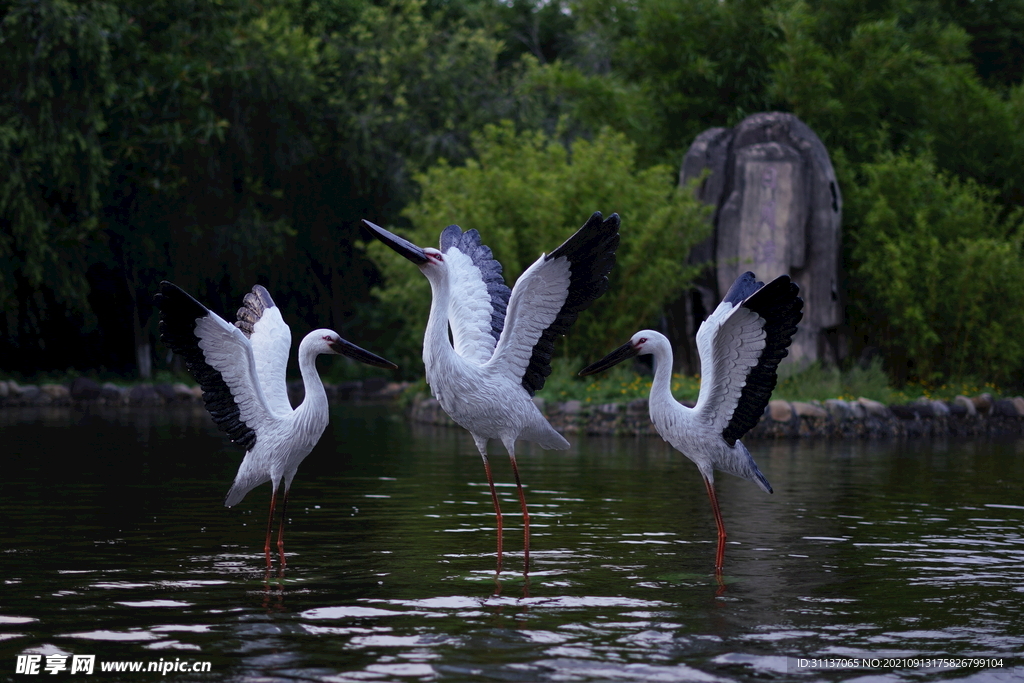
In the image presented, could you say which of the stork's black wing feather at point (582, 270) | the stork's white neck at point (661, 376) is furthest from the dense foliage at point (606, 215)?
the stork's black wing feather at point (582, 270)

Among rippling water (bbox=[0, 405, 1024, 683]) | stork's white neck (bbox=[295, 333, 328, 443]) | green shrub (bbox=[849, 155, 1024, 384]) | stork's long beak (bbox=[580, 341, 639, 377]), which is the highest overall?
green shrub (bbox=[849, 155, 1024, 384])

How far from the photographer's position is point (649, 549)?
8227 millimetres

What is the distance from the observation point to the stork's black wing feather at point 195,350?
285 inches

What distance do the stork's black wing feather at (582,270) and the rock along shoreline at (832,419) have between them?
439 inches

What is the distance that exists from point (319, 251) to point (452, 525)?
86.1 ft

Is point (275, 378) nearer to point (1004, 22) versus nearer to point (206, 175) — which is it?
point (206, 175)

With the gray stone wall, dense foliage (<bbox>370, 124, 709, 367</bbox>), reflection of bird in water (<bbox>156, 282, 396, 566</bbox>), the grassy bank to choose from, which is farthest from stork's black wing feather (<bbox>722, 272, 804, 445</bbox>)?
the gray stone wall

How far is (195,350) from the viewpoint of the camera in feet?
24.4

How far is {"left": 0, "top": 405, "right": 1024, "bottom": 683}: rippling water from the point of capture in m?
5.25

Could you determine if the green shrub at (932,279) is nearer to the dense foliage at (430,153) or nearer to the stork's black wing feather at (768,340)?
the dense foliage at (430,153)

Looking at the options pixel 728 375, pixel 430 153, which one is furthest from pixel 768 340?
pixel 430 153

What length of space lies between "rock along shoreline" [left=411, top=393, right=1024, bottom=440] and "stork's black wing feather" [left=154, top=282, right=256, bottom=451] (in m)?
11.5

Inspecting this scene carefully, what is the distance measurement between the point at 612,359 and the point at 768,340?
100 cm

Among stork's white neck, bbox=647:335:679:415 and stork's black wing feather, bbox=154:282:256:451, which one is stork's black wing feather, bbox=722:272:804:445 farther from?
stork's black wing feather, bbox=154:282:256:451
